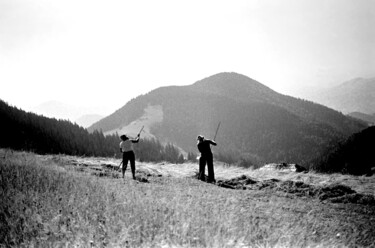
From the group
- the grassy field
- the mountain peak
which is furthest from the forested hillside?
the mountain peak

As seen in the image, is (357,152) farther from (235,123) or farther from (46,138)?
(235,123)

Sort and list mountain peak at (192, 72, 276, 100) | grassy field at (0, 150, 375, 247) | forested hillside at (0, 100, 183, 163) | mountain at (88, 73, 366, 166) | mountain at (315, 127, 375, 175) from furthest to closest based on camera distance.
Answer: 1. mountain peak at (192, 72, 276, 100)
2. mountain at (88, 73, 366, 166)
3. mountain at (315, 127, 375, 175)
4. forested hillside at (0, 100, 183, 163)
5. grassy field at (0, 150, 375, 247)

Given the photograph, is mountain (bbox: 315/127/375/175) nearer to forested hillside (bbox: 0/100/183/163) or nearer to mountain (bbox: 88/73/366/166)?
forested hillside (bbox: 0/100/183/163)

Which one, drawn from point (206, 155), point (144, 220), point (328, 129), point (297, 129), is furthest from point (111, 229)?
point (328, 129)

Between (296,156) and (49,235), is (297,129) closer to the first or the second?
(296,156)

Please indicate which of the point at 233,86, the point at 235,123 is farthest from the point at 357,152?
the point at 233,86

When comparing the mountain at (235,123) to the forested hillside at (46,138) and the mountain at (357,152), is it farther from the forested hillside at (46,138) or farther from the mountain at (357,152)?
the forested hillside at (46,138)
